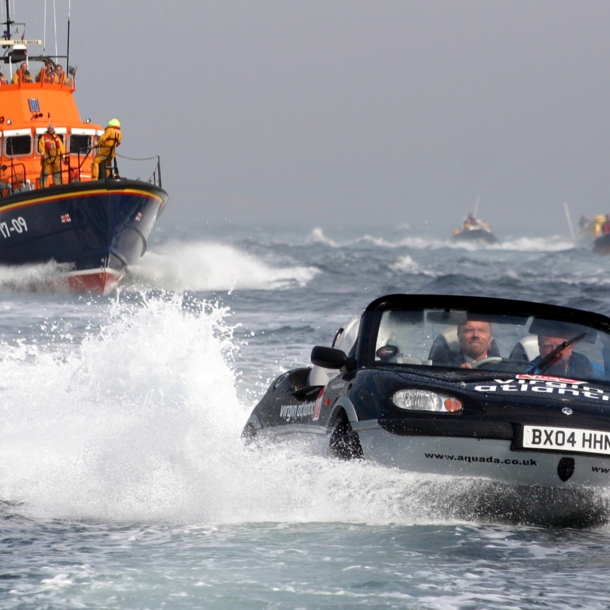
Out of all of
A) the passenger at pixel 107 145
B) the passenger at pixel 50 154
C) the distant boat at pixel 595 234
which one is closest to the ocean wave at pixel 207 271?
the passenger at pixel 107 145

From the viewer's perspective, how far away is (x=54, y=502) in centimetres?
642

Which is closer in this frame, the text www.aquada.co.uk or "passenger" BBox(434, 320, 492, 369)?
the text www.aquada.co.uk

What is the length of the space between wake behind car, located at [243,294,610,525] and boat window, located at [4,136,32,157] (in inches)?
745

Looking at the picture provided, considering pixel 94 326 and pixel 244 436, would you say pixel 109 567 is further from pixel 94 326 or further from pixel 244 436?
pixel 94 326

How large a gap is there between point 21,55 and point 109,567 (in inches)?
985

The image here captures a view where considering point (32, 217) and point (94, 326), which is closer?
point (94, 326)

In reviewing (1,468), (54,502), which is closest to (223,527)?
(54,502)

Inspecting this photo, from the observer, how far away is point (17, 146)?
80.8ft

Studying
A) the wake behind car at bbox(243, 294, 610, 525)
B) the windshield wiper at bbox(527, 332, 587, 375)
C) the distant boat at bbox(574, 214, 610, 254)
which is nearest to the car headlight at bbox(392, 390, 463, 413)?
the wake behind car at bbox(243, 294, 610, 525)

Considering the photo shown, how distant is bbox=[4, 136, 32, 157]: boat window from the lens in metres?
24.5

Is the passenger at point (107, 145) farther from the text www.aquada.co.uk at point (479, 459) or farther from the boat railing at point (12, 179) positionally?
the text www.aquada.co.uk at point (479, 459)

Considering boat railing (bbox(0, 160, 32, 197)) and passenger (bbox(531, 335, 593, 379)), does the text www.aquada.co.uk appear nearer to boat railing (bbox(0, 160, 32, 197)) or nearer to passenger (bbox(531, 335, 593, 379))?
passenger (bbox(531, 335, 593, 379))

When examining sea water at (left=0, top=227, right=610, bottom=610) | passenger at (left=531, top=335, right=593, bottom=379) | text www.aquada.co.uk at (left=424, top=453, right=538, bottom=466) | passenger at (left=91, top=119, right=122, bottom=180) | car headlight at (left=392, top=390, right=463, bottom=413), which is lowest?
sea water at (left=0, top=227, right=610, bottom=610)

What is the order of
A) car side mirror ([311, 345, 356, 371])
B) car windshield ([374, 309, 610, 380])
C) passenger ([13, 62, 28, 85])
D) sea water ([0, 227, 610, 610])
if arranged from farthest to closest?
passenger ([13, 62, 28, 85])
car windshield ([374, 309, 610, 380])
car side mirror ([311, 345, 356, 371])
sea water ([0, 227, 610, 610])
